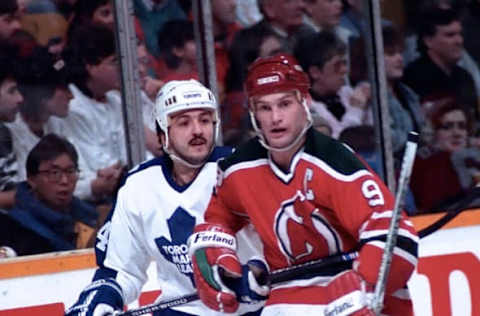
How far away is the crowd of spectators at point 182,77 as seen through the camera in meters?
4.62

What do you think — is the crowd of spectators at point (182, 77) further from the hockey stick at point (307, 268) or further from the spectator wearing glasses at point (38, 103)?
the hockey stick at point (307, 268)

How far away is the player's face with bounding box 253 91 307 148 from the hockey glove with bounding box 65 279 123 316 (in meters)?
0.81

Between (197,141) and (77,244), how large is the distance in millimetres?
1110

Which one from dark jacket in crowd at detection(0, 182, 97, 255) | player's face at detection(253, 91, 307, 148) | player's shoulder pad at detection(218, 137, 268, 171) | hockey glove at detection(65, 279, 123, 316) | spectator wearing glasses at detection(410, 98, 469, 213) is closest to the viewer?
player's face at detection(253, 91, 307, 148)

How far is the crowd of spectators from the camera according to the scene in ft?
15.2

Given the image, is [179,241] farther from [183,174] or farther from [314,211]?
[314,211]

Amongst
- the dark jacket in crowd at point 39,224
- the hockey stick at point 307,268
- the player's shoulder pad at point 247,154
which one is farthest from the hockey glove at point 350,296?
the dark jacket in crowd at point 39,224

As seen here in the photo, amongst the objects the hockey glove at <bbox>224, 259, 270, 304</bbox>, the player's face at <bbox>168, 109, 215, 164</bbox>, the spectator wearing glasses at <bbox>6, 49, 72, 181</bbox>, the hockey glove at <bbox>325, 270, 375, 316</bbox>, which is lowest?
the hockey glove at <bbox>325, 270, 375, 316</bbox>

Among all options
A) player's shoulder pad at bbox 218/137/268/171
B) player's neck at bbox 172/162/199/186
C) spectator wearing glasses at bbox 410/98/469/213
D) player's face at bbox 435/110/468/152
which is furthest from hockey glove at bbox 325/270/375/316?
player's face at bbox 435/110/468/152

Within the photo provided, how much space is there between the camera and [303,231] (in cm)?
321

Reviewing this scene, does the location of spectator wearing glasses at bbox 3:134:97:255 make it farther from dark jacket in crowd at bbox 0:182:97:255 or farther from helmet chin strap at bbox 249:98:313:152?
helmet chin strap at bbox 249:98:313:152

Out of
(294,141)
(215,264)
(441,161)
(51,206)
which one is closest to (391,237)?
(294,141)

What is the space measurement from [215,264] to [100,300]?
1.90ft

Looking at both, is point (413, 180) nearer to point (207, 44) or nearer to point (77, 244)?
point (207, 44)
